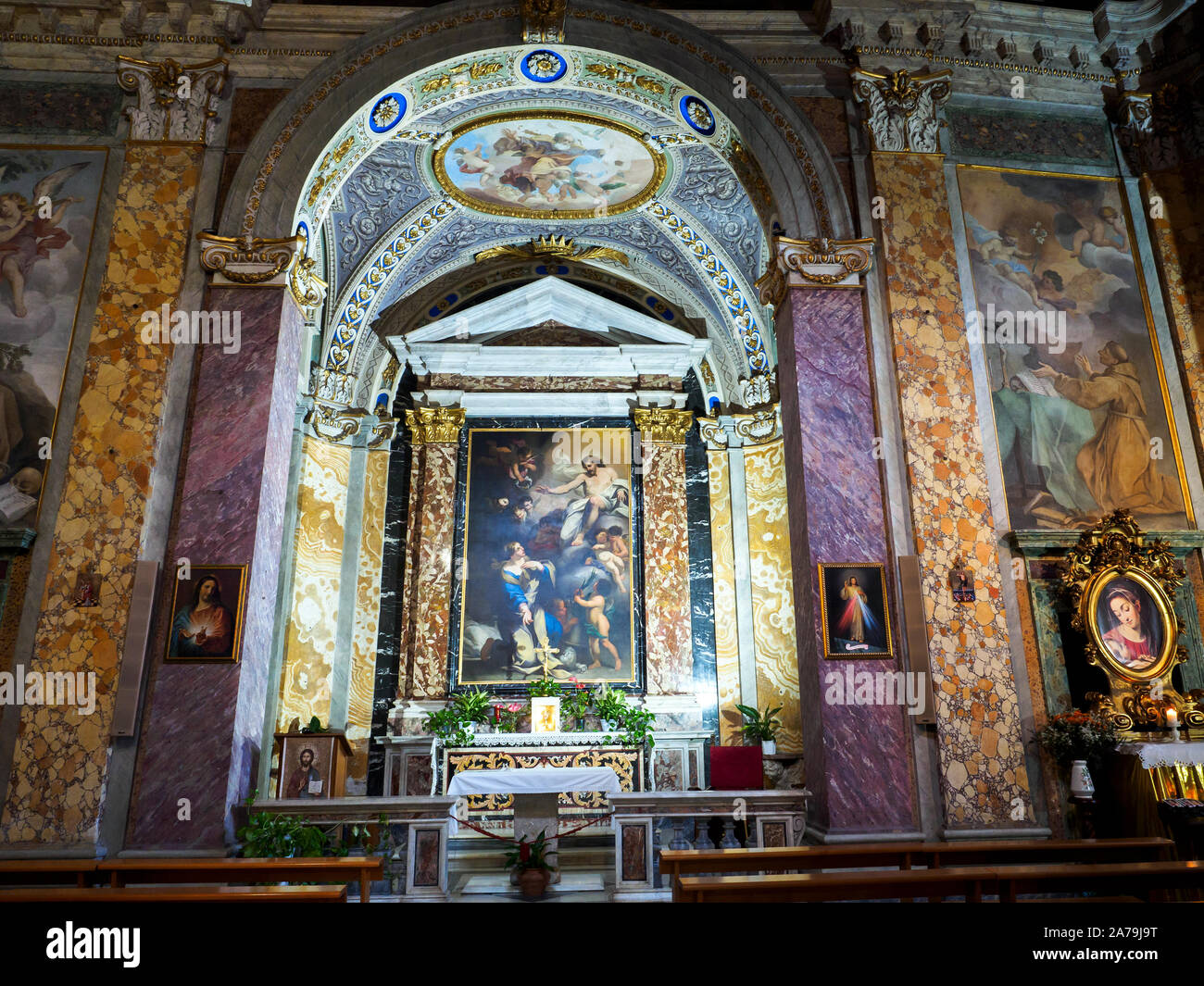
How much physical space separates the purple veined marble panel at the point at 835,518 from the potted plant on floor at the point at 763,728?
342 centimetres

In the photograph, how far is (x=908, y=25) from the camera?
853 centimetres

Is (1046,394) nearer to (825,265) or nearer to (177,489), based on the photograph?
(825,265)

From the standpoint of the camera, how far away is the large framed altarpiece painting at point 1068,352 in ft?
25.3

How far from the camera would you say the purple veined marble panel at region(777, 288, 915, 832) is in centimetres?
663

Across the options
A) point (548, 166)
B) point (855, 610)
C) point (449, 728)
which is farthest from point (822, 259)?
point (449, 728)

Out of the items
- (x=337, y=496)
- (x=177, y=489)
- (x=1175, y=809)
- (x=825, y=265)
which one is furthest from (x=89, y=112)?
(x=1175, y=809)

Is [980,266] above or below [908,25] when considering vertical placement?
below

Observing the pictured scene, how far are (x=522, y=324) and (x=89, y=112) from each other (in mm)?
5955

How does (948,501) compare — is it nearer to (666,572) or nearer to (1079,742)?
(1079,742)

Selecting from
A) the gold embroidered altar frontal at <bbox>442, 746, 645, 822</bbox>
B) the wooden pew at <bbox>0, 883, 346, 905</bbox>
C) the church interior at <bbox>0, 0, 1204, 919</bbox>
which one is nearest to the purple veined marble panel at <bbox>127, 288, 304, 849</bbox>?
the church interior at <bbox>0, 0, 1204, 919</bbox>

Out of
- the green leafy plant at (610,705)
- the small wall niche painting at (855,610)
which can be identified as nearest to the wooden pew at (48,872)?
the small wall niche painting at (855,610)

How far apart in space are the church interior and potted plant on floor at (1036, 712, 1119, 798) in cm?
5

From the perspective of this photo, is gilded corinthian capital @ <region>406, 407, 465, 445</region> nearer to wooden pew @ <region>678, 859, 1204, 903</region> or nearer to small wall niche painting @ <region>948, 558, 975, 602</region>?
small wall niche painting @ <region>948, 558, 975, 602</region>

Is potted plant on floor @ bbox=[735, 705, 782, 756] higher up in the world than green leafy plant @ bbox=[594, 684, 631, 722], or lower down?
lower down
